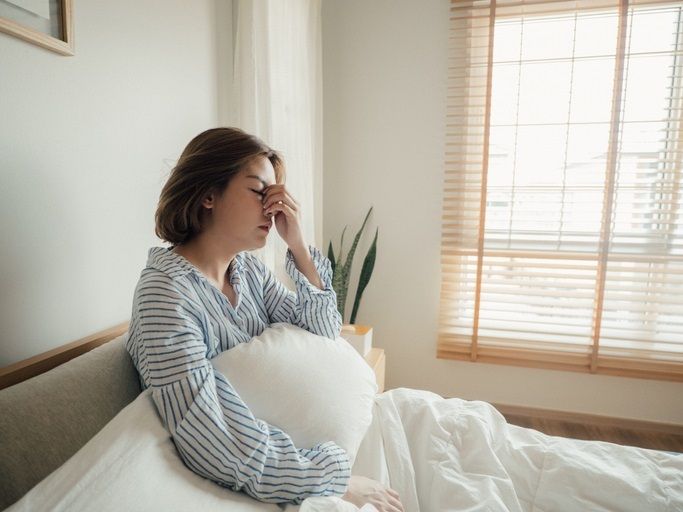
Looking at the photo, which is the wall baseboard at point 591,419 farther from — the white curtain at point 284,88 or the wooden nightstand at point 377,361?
the white curtain at point 284,88

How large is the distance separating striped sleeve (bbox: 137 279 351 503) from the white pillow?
0.12 ft

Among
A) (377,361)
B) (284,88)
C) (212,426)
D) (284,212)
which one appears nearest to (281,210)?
(284,212)

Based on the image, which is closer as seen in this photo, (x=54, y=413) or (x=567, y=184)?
(x=54, y=413)

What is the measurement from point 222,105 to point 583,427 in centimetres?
257

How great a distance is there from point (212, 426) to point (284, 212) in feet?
1.98

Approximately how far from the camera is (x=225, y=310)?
1.10m

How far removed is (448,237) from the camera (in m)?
2.59

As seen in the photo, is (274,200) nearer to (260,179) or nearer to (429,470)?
(260,179)

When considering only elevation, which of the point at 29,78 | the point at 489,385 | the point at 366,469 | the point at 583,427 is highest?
the point at 29,78

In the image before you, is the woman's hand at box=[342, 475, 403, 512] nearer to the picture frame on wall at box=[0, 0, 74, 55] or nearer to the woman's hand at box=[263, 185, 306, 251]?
the woman's hand at box=[263, 185, 306, 251]

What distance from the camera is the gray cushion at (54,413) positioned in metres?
0.72

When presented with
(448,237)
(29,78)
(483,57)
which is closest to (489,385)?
(448,237)

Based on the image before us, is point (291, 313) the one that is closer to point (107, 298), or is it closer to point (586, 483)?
point (107, 298)

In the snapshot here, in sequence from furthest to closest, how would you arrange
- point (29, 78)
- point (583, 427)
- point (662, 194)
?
1. point (583, 427)
2. point (662, 194)
3. point (29, 78)
